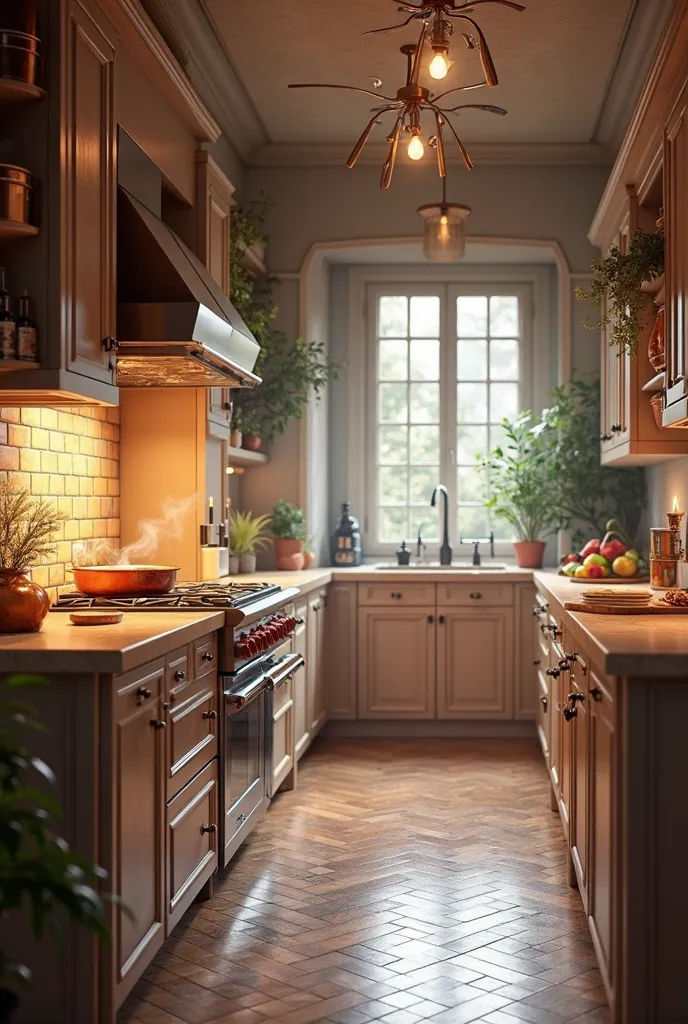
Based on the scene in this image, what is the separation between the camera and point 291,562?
606 cm

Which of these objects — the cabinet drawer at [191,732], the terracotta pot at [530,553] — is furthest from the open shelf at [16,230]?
the terracotta pot at [530,553]

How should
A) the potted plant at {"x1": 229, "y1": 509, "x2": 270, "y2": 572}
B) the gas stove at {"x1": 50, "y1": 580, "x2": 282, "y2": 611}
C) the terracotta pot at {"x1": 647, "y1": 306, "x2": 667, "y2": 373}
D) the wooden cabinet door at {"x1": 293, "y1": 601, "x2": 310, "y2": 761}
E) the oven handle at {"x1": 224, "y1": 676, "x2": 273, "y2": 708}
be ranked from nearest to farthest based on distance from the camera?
the gas stove at {"x1": 50, "y1": 580, "x2": 282, "y2": 611}, the oven handle at {"x1": 224, "y1": 676, "x2": 273, "y2": 708}, the terracotta pot at {"x1": 647, "y1": 306, "x2": 667, "y2": 373}, the wooden cabinet door at {"x1": 293, "y1": 601, "x2": 310, "y2": 761}, the potted plant at {"x1": 229, "y1": 509, "x2": 270, "y2": 572}

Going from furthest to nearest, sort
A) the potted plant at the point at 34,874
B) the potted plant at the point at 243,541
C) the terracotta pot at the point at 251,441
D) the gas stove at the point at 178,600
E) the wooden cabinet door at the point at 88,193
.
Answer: the terracotta pot at the point at 251,441, the potted plant at the point at 243,541, the gas stove at the point at 178,600, the wooden cabinet door at the point at 88,193, the potted plant at the point at 34,874

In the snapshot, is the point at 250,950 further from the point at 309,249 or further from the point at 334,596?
the point at 309,249

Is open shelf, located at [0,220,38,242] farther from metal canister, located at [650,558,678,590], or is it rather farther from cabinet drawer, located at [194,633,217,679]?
metal canister, located at [650,558,678,590]

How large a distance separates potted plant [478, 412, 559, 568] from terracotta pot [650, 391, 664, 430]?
1.69 metres

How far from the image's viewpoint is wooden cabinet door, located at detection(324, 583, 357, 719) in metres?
6.10

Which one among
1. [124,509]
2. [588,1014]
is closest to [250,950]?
[588,1014]

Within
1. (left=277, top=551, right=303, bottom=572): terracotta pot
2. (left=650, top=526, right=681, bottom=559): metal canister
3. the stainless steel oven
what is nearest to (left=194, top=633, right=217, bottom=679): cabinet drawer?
the stainless steel oven

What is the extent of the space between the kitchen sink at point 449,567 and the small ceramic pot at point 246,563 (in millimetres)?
858

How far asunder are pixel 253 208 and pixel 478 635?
2623 mm

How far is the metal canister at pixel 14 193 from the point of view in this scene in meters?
2.87

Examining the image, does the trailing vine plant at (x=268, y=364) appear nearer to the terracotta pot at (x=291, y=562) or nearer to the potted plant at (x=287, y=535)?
the potted plant at (x=287, y=535)

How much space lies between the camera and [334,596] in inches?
240
